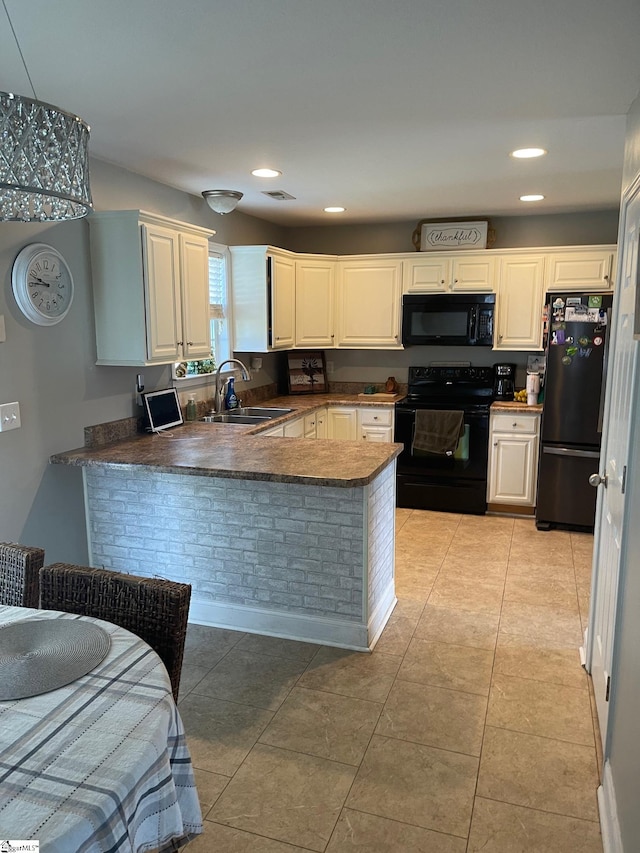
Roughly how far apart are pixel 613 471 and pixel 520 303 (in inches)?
112

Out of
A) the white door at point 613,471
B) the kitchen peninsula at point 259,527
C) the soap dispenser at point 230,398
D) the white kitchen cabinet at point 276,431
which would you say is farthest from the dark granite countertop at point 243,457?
the white door at point 613,471

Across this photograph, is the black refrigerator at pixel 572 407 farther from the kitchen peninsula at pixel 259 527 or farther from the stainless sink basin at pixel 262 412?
the stainless sink basin at pixel 262 412

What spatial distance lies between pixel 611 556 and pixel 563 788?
2.68 ft

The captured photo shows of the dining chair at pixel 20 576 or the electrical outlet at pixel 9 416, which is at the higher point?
the electrical outlet at pixel 9 416

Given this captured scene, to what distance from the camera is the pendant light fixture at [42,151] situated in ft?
4.10

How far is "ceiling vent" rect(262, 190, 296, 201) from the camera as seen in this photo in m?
3.97

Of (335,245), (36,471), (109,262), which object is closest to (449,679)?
(36,471)

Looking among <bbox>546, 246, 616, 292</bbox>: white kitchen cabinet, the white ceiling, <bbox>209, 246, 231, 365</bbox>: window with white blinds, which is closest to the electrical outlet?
the white ceiling

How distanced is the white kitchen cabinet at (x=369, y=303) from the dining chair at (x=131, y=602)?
3852 millimetres

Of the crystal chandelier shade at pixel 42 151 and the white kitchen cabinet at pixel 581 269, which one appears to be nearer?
the crystal chandelier shade at pixel 42 151

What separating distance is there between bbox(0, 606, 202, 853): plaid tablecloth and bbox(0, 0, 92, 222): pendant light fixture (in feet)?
3.63

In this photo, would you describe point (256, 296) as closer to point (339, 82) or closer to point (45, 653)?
point (339, 82)

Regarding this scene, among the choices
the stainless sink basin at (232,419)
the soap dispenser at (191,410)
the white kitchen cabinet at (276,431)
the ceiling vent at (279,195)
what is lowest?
the white kitchen cabinet at (276,431)

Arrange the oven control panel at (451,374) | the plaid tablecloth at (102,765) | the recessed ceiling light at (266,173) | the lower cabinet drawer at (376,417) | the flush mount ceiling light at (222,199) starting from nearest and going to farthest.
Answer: the plaid tablecloth at (102,765) < the recessed ceiling light at (266,173) < the flush mount ceiling light at (222,199) < the lower cabinet drawer at (376,417) < the oven control panel at (451,374)
